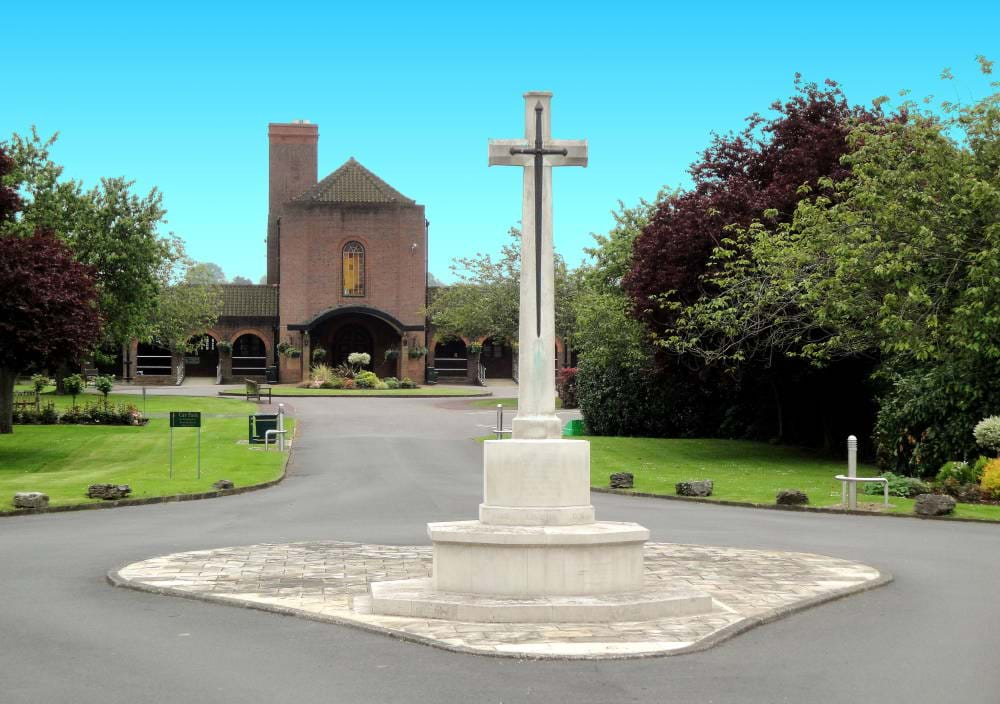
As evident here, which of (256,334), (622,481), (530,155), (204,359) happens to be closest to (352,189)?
(256,334)

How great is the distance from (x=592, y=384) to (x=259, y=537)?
23428mm

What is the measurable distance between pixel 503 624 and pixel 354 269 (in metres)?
55.1

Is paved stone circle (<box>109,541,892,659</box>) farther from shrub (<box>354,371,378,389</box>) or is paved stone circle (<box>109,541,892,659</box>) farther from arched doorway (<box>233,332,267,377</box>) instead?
arched doorway (<box>233,332,267,377</box>)

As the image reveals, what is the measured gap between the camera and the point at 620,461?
29891 mm

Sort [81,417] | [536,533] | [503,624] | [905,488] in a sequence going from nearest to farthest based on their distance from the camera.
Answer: [503,624]
[536,533]
[905,488]
[81,417]

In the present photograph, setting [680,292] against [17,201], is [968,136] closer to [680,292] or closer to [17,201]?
[680,292]

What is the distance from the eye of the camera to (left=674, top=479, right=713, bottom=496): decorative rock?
22.5 meters

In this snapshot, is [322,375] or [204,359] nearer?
[322,375]

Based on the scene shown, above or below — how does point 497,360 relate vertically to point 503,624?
above

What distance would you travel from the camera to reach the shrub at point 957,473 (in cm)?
2222

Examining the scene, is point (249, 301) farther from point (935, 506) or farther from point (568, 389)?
point (935, 506)

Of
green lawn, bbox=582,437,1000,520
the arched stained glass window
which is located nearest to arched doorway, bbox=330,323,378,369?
the arched stained glass window

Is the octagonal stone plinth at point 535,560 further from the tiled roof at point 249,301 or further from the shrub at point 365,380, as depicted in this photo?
the tiled roof at point 249,301

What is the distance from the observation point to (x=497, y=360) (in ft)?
233
